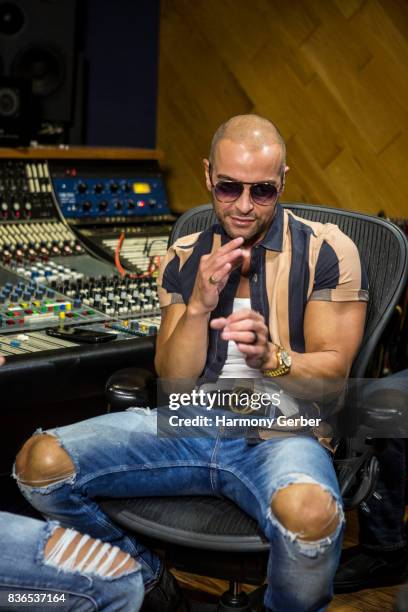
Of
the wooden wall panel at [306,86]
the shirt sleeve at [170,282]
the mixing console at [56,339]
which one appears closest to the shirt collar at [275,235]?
the shirt sleeve at [170,282]

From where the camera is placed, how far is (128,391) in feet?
7.09

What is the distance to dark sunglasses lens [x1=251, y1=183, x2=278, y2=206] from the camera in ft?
7.02

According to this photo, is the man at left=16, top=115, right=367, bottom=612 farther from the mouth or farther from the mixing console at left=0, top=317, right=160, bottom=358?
the mixing console at left=0, top=317, right=160, bottom=358

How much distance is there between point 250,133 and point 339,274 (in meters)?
0.39

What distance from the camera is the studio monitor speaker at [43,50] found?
3721 mm

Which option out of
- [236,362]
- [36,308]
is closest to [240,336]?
[236,362]

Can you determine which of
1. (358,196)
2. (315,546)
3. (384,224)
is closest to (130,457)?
(315,546)

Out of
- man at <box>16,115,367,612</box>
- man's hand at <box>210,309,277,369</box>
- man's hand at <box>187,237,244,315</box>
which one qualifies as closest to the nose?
man at <box>16,115,367,612</box>

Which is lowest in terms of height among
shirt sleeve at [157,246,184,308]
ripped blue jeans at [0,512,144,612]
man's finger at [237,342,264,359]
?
ripped blue jeans at [0,512,144,612]

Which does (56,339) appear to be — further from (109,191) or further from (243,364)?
(109,191)

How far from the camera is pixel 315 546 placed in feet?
5.87

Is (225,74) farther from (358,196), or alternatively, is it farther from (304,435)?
(304,435)

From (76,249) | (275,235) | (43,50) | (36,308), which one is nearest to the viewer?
(275,235)

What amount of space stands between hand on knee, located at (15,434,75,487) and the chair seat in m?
0.12
